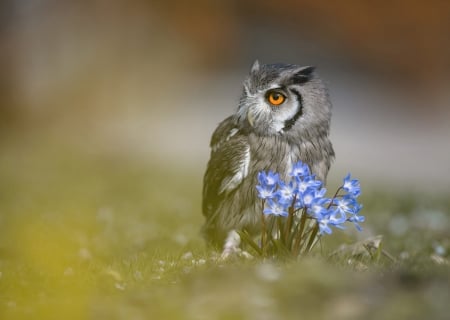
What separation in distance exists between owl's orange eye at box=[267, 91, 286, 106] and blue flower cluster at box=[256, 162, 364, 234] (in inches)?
27.0

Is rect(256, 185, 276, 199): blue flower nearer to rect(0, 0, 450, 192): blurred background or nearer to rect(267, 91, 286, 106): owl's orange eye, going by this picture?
rect(267, 91, 286, 106): owl's orange eye

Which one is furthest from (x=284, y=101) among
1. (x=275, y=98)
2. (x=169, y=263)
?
(x=169, y=263)

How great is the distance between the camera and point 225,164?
201 inches

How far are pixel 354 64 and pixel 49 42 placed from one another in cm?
904

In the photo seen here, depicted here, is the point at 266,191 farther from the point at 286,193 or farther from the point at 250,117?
the point at 250,117

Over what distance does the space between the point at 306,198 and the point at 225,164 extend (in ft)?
3.53

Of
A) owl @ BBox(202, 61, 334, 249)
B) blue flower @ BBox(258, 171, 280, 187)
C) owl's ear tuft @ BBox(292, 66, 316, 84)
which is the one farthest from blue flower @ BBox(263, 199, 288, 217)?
owl's ear tuft @ BBox(292, 66, 316, 84)

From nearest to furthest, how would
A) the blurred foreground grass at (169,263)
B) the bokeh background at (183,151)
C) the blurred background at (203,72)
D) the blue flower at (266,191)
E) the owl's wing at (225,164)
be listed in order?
the blurred foreground grass at (169,263) < the bokeh background at (183,151) < the blue flower at (266,191) < the owl's wing at (225,164) < the blurred background at (203,72)

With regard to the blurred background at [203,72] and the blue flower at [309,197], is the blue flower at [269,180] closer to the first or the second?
the blue flower at [309,197]

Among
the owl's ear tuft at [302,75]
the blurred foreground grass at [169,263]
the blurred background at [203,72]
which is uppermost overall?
the blurred background at [203,72]

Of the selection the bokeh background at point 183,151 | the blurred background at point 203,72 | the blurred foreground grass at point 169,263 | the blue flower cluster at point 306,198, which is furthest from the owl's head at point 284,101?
the blurred background at point 203,72

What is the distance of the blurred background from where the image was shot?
1378cm

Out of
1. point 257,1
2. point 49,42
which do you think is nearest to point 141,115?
point 49,42

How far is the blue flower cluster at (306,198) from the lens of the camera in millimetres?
4160
